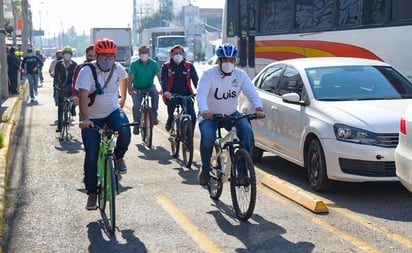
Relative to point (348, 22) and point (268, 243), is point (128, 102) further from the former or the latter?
point (268, 243)

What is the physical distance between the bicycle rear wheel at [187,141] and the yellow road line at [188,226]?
2.03 meters

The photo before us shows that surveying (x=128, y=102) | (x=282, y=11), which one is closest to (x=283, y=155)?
(x=282, y=11)

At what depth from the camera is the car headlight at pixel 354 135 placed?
7.68 meters

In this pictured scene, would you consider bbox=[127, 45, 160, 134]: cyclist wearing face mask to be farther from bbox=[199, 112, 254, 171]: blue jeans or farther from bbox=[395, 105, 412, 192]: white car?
bbox=[395, 105, 412, 192]: white car

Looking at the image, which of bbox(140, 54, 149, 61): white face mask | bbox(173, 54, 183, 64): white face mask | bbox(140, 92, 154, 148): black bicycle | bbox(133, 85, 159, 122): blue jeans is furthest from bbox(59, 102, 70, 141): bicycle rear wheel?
bbox(173, 54, 183, 64): white face mask

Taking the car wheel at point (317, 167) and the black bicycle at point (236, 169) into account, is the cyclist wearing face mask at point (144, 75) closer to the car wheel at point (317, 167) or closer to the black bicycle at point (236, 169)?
the car wheel at point (317, 167)

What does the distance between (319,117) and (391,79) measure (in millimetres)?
1540

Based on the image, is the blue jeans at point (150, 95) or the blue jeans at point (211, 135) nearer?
the blue jeans at point (211, 135)

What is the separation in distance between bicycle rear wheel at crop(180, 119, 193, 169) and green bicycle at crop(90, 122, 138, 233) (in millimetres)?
2974

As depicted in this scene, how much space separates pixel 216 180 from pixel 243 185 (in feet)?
2.71

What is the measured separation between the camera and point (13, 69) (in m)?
26.5

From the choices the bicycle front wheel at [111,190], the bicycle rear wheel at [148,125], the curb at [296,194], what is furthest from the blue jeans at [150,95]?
the bicycle front wheel at [111,190]

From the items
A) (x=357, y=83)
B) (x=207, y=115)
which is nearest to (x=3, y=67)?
(x=357, y=83)

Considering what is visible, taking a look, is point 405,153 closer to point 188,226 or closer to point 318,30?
point 188,226
